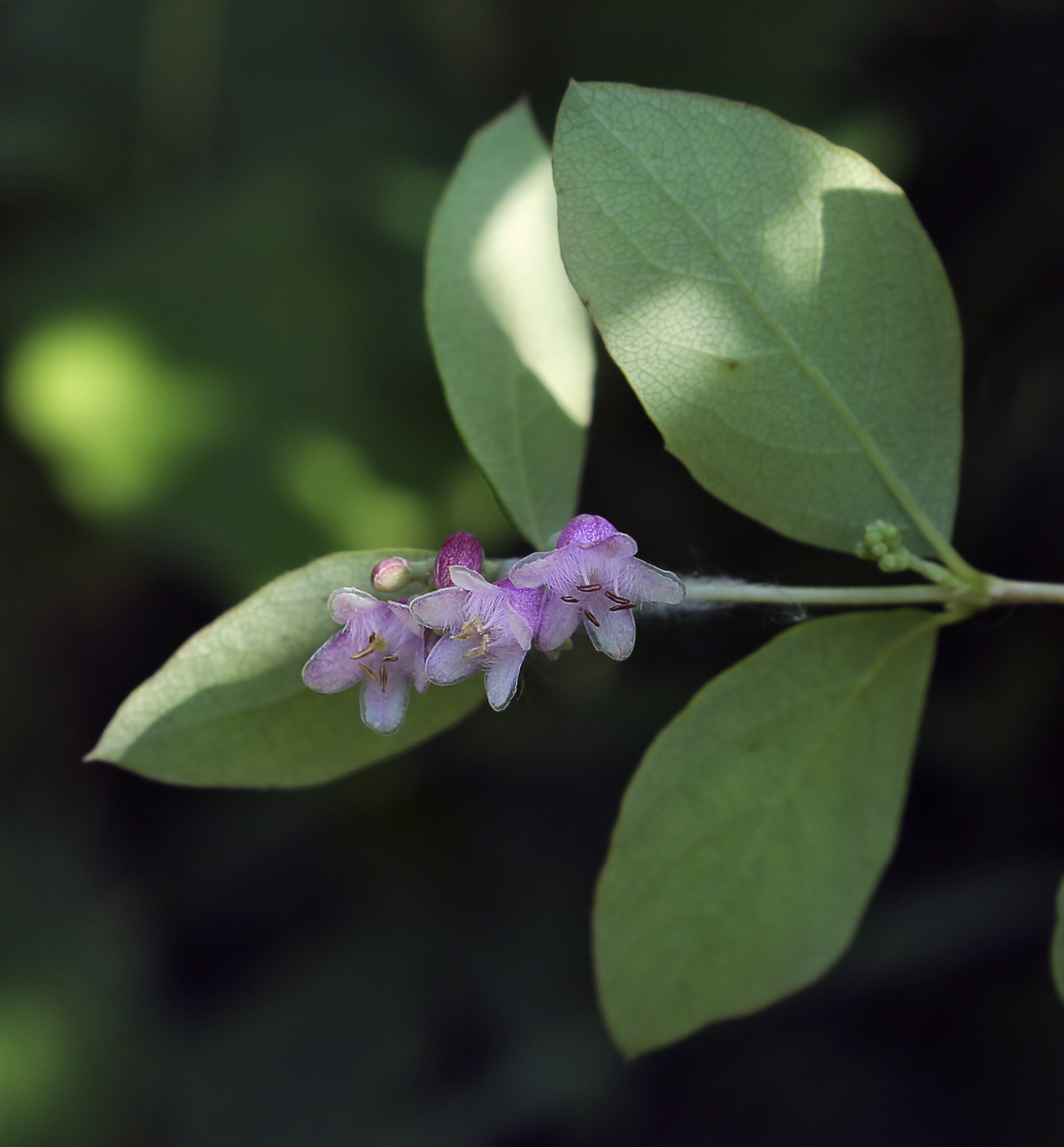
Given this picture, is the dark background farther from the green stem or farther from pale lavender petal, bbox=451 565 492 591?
pale lavender petal, bbox=451 565 492 591

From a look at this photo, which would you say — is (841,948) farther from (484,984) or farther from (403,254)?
(403,254)

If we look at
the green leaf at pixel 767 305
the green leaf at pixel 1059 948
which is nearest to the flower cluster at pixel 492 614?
the green leaf at pixel 767 305

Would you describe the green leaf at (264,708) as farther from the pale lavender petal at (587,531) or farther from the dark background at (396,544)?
the dark background at (396,544)

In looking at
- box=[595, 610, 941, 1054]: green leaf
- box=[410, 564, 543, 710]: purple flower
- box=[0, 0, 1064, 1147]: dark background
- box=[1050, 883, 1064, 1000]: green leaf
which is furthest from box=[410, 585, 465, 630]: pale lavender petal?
box=[0, 0, 1064, 1147]: dark background

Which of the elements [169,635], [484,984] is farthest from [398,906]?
[169,635]

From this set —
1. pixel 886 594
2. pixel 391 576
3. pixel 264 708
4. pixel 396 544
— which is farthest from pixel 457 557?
pixel 396 544

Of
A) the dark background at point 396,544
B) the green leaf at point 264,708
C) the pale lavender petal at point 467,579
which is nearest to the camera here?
the pale lavender petal at point 467,579

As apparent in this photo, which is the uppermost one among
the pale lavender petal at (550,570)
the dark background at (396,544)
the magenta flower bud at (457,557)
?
the pale lavender petal at (550,570)

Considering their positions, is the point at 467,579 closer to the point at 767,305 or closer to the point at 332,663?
the point at 332,663
